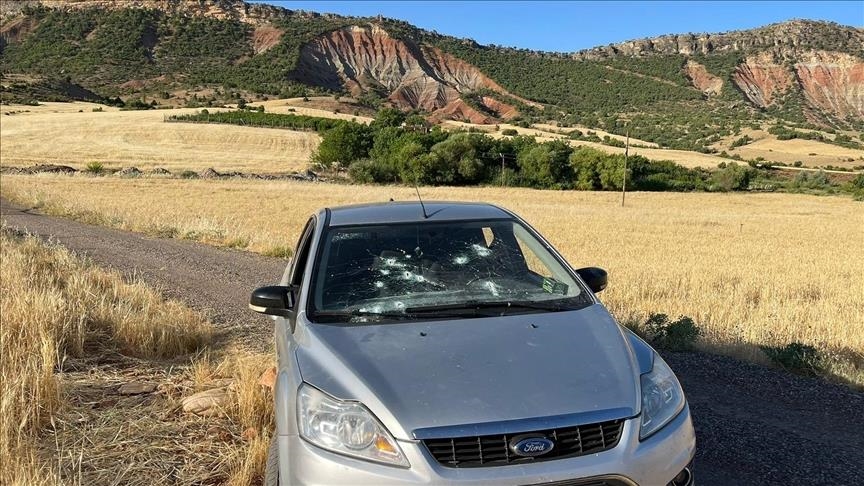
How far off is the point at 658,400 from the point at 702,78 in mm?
147419

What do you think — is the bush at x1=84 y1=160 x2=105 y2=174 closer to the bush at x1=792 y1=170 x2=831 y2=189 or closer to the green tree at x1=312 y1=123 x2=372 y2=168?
the green tree at x1=312 y1=123 x2=372 y2=168

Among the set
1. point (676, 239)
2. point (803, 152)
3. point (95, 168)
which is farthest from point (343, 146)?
point (803, 152)

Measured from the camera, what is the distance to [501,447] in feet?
8.55

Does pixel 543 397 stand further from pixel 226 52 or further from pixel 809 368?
pixel 226 52

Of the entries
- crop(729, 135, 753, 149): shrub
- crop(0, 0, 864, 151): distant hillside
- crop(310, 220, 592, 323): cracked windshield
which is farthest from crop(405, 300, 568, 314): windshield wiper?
crop(0, 0, 864, 151): distant hillside

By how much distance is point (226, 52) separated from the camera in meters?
138

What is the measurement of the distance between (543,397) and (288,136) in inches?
3035

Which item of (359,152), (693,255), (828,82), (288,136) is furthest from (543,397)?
(828,82)

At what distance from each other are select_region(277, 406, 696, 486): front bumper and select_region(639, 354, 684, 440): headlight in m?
0.04

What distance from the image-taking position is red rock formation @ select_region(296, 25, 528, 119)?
467ft

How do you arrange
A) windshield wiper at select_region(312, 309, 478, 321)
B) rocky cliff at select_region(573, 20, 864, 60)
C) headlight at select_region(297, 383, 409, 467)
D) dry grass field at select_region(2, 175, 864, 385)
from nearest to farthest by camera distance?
headlight at select_region(297, 383, 409, 467) < windshield wiper at select_region(312, 309, 478, 321) < dry grass field at select_region(2, 175, 864, 385) < rocky cliff at select_region(573, 20, 864, 60)

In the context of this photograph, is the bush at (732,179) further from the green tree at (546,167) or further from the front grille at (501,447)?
the front grille at (501,447)

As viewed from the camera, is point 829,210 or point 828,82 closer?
point 829,210

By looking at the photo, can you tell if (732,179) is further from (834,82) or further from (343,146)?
(834,82)
